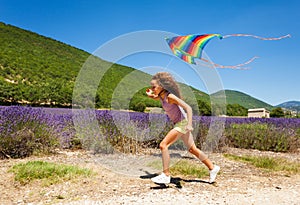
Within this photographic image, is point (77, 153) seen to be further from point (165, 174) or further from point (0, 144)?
point (165, 174)

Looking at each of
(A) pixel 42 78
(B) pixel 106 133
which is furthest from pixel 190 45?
(A) pixel 42 78

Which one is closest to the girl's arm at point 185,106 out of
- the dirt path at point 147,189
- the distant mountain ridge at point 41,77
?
the distant mountain ridge at point 41,77

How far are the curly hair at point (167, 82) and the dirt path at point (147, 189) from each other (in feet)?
3.81

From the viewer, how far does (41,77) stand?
133ft

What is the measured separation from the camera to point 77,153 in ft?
19.6

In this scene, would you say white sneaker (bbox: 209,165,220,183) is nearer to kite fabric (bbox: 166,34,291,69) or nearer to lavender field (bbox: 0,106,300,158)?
kite fabric (bbox: 166,34,291,69)

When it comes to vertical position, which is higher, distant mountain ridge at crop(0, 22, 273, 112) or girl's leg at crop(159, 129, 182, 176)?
distant mountain ridge at crop(0, 22, 273, 112)

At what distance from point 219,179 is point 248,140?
413 centimetres

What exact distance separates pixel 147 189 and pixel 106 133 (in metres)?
2.85

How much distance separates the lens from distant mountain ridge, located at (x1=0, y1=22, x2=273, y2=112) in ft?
34.4

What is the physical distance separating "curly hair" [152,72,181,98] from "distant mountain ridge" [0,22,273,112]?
0.38m

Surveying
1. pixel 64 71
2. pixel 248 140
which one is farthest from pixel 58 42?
pixel 248 140

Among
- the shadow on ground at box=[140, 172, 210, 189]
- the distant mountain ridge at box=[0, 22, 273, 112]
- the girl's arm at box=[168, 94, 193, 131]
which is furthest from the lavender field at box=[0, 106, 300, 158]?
the girl's arm at box=[168, 94, 193, 131]

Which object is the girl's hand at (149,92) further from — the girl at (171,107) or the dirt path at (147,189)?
the dirt path at (147,189)
